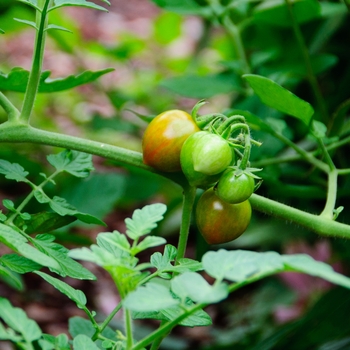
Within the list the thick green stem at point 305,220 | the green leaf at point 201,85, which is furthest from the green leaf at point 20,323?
the green leaf at point 201,85

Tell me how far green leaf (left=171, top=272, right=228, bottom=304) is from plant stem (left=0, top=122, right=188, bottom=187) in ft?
0.82

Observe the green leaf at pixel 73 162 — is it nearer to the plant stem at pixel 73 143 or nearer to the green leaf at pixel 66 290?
the plant stem at pixel 73 143

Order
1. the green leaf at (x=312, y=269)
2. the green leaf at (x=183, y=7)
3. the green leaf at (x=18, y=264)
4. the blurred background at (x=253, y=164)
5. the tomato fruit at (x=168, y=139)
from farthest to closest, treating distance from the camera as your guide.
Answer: the green leaf at (x=183, y=7)
the blurred background at (x=253, y=164)
the tomato fruit at (x=168, y=139)
the green leaf at (x=18, y=264)
the green leaf at (x=312, y=269)

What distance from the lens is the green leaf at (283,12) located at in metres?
1.11

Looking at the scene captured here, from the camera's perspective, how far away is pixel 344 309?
962 millimetres

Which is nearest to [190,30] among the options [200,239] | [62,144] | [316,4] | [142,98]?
[142,98]

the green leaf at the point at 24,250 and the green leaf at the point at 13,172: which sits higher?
the green leaf at the point at 24,250

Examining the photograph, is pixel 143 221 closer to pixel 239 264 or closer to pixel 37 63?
pixel 239 264

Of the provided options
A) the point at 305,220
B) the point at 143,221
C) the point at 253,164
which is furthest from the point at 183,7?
the point at 143,221

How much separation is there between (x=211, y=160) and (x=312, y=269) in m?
0.20

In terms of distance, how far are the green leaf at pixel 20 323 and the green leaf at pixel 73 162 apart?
0.28 meters

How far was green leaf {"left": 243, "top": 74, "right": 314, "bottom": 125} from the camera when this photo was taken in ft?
2.18

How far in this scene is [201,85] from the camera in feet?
3.95

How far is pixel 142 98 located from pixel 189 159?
61.0 inches
